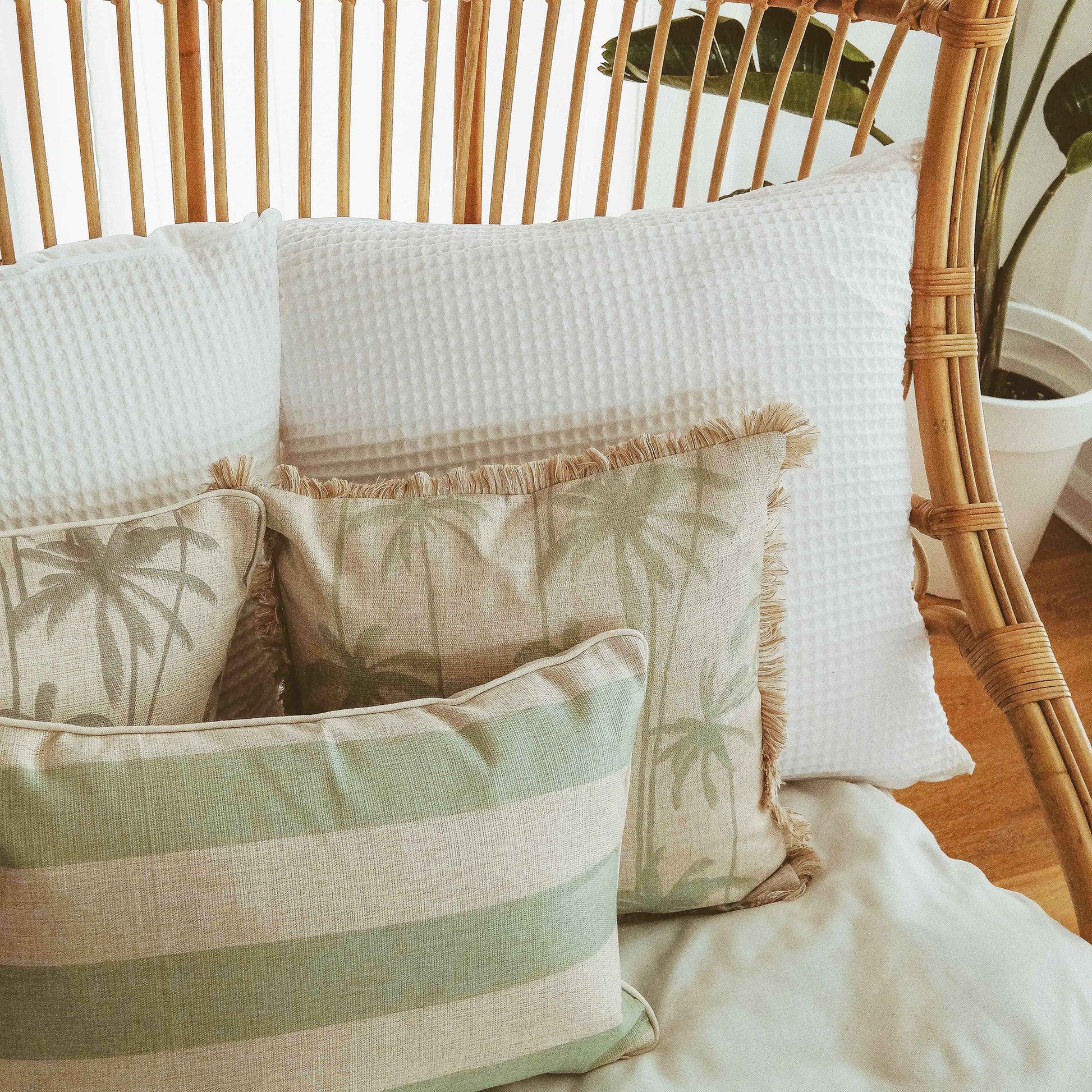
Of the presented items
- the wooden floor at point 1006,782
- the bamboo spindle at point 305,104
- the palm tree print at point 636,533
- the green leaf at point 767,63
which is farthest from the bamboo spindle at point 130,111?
the wooden floor at point 1006,782

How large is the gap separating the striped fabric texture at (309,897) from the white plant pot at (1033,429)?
989 millimetres

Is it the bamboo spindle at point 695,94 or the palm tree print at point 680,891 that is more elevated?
the bamboo spindle at point 695,94

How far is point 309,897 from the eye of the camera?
0.57m

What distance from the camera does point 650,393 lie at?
2.61 ft

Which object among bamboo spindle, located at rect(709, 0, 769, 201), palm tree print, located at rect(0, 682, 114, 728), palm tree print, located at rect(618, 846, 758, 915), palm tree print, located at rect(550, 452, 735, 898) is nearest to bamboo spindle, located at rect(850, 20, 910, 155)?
bamboo spindle, located at rect(709, 0, 769, 201)

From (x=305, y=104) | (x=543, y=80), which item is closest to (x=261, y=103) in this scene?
(x=305, y=104)

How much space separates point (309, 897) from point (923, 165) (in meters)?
0.76

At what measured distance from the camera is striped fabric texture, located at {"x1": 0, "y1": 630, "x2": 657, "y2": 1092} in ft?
1.83

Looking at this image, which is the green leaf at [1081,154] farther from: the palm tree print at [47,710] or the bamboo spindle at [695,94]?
the palm tree print at [47,710]

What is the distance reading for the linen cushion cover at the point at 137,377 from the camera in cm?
71

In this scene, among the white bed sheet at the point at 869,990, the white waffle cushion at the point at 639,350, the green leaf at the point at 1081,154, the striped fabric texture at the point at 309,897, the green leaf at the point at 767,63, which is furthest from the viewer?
the green leaf at the point at 1081,154

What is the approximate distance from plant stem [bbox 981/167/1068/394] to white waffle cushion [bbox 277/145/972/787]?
78cm

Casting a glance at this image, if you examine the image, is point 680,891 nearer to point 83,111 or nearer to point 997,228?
point 83,111

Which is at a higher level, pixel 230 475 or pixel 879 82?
pixel 879 82
